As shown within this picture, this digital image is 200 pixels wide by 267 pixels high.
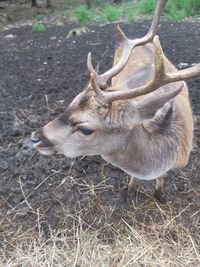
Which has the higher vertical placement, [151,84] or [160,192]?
[151,84]

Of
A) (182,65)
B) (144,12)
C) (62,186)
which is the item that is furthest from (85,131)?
(144,12)

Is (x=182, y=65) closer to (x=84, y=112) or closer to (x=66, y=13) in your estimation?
(x=84, y=112)

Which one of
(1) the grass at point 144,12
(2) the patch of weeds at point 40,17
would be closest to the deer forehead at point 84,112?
(1) the grass at point 144,12

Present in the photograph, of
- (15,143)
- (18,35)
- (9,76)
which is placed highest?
(15,143)

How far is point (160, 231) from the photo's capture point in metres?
3.52

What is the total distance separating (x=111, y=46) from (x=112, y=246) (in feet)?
15.8

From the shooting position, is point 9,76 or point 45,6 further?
point 45,6

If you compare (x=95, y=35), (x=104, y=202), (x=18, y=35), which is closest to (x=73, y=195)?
(x=104, y=202)

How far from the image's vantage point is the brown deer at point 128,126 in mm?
2932

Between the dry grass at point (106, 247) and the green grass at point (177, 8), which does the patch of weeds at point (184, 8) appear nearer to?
the green grass at point (177, 8)

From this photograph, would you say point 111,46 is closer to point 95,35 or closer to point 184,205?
point 95,35

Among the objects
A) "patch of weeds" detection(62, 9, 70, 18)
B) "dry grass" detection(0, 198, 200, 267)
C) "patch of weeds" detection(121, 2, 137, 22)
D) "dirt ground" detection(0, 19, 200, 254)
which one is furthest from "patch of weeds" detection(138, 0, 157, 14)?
"dry grass" detection(0, 198, 200, 267)

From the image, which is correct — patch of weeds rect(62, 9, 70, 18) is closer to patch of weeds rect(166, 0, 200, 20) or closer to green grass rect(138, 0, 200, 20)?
green grass rect(138, 0, 200, 20)

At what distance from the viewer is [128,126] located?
121 inches
